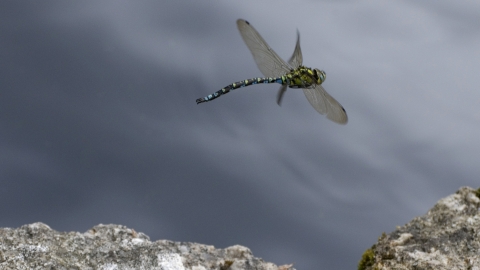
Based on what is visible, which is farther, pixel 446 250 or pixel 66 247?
pixel 446 250

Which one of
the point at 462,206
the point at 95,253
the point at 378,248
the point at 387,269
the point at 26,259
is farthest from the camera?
the point at 462,206

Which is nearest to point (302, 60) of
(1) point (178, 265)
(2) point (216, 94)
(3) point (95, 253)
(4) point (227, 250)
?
(2) point (216, 94)

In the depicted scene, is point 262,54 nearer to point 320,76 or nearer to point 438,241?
point 320,76

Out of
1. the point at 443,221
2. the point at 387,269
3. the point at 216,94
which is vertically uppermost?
the point at 216,94

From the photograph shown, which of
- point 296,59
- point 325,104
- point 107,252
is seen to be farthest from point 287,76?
point 107,252

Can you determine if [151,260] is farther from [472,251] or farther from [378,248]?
[472,251]

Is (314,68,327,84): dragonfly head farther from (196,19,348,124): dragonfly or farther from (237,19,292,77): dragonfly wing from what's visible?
(237,19,292,77): dragonfly wing

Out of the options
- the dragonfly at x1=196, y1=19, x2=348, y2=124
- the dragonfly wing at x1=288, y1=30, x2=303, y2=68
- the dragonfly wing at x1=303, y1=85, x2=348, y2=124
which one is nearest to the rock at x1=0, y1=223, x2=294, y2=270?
the dragonfly at x1=196, y1=19, x2=348, y2=124
